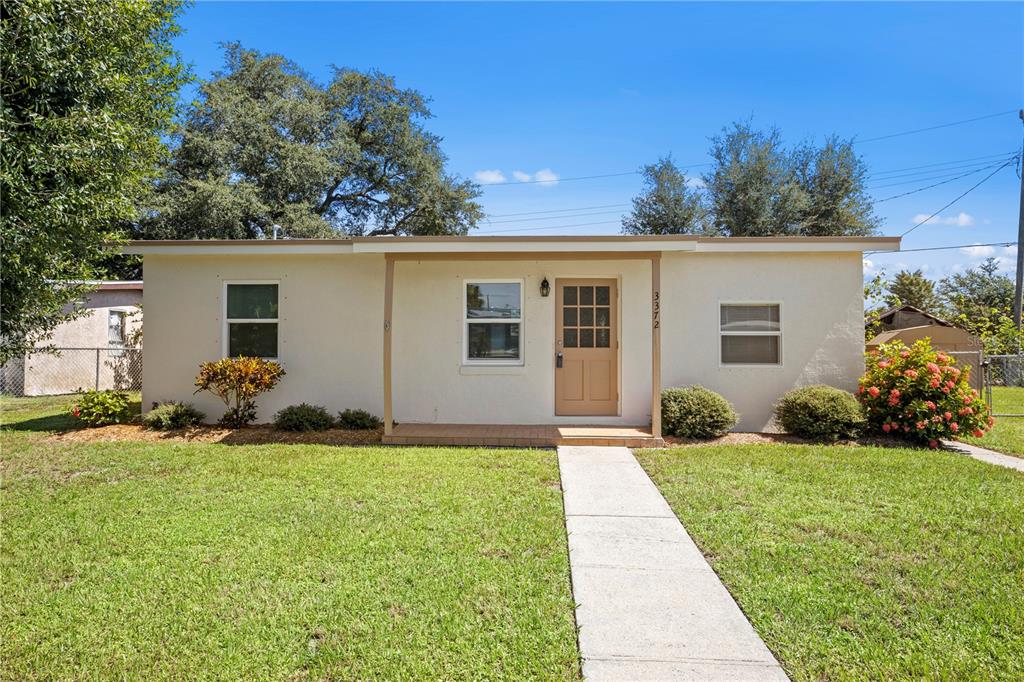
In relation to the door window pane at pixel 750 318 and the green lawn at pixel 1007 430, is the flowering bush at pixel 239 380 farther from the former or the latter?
the green lawn at pixel 1007 430

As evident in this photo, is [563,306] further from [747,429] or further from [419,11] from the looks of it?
[419,11]

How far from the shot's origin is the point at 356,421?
26.3 ft

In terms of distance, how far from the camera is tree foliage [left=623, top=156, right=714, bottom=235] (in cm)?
2034

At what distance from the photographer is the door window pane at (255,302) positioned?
838 cm

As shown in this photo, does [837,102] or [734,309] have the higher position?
[837,102]

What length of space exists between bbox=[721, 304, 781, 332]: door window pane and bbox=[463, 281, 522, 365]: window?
322 centimetres

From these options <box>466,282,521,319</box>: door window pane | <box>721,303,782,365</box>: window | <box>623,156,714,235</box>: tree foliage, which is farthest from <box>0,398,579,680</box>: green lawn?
<box>623,156,714,235</box>: tree foliage

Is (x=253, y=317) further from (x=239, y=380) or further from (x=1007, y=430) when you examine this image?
(x=1007, y=430)

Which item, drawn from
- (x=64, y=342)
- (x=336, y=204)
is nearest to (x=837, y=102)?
(x=336, y=204)

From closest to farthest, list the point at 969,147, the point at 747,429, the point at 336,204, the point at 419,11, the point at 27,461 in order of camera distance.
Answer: the point at 27,461 → the point at 747,429 → the point at 419,11 → the point at 969,147 → the point at 336,204

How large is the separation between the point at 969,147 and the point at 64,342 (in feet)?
94.2

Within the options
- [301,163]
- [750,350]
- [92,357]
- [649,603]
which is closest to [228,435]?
[649,603]

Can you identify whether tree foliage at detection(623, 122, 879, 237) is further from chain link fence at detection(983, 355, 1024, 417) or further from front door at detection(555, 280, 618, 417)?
front door at detection(555, 280, 618, 417)

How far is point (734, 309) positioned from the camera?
26.6ft
